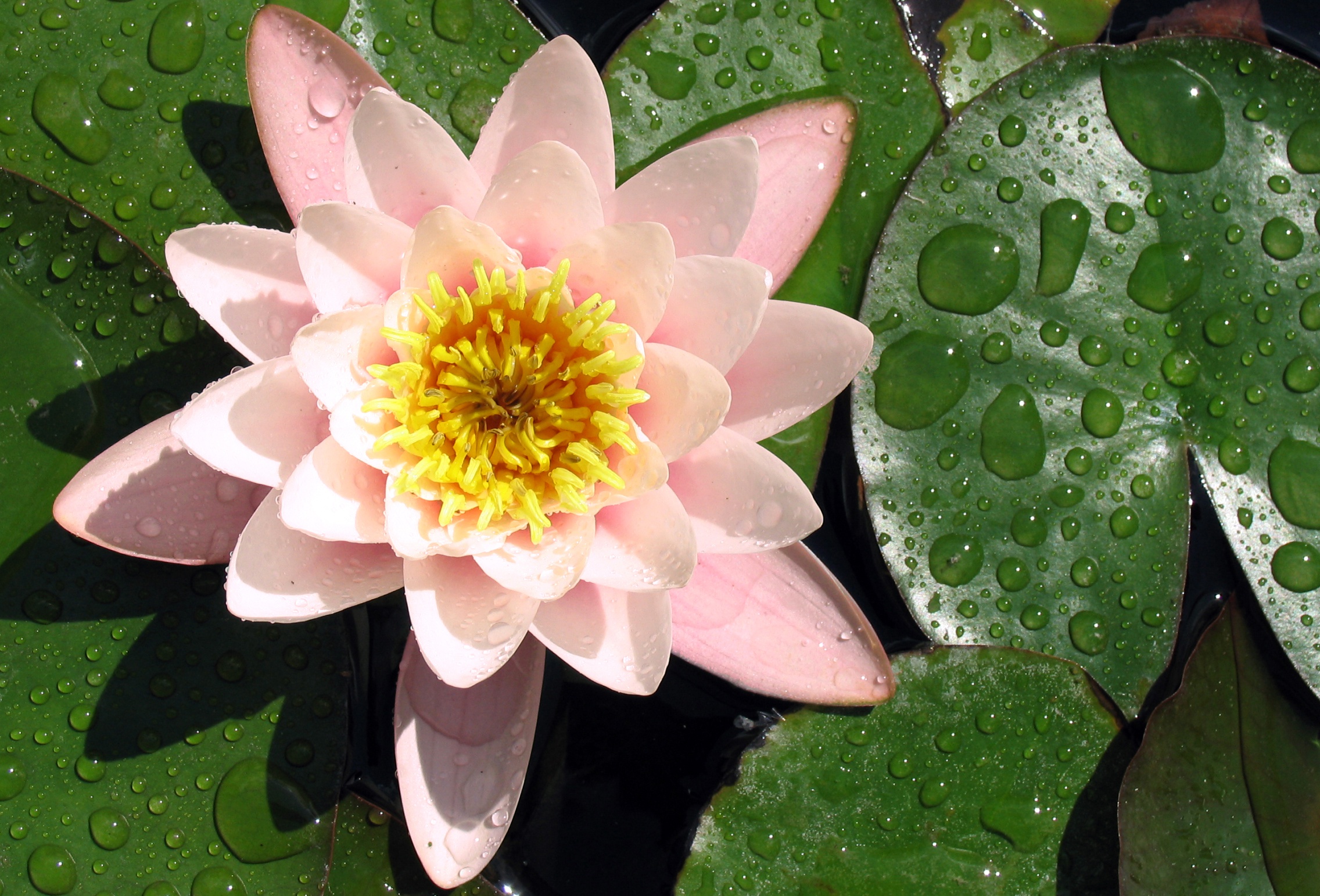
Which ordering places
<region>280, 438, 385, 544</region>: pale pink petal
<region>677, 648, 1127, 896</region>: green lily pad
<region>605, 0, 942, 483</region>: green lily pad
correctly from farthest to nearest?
<region>605, 0, 942, 483</region>: green lily pad, <region>677, 648, 1127, 896</region>: green lily pad, <region>280, 438, 385, 544</region>: pale pink petal

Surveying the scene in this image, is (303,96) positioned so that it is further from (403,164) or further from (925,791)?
(925,791)

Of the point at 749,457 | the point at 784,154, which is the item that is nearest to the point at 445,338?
the point at 749,457

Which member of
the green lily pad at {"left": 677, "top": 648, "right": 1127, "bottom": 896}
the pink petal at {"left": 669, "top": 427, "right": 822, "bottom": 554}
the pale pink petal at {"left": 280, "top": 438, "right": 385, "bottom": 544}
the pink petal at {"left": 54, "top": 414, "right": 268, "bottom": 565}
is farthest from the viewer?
the green lily pad at {"left": 677, "top": 648, "right": 1127, "bottom": 896}

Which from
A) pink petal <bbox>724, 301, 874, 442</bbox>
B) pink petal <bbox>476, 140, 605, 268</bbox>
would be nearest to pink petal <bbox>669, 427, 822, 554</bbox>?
pink petal <bbox>724, 301, 874, 442</bbox>

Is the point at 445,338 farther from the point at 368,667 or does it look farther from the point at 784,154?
the point at 368,667

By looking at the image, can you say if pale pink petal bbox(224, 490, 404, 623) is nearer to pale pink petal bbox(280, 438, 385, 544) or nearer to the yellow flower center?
pale pink petal bbox(280, 438, 385, 544)

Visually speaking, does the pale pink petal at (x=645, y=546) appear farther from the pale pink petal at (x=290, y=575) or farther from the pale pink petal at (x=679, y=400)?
the pale pink petal at (x=290, y=575)
